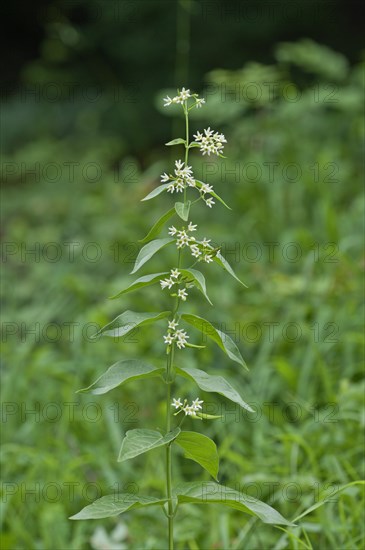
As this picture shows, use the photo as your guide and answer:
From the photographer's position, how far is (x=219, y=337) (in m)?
1.35

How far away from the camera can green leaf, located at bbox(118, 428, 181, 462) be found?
4.33 ft

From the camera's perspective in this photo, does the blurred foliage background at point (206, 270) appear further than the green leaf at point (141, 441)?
Yes

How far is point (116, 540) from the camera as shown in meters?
2.23

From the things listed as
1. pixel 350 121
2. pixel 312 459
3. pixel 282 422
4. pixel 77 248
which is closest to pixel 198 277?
pixel 312 459

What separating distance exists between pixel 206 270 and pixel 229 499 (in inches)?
98.4

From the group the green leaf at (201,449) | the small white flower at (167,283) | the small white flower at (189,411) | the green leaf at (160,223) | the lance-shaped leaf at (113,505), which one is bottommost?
the lance-shaped leaf at (113,505)

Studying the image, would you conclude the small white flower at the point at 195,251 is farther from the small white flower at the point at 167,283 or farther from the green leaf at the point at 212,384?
the green leaf at the point at 212,384

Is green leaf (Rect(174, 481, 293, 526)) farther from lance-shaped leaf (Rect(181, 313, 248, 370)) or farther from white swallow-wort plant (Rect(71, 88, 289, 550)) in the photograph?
lance-shaped leaf (Rect(181, 313, 248, 370))

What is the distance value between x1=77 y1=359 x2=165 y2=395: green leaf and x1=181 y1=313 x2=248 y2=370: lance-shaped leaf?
4.3 inches

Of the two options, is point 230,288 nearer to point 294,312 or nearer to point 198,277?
point 294,312

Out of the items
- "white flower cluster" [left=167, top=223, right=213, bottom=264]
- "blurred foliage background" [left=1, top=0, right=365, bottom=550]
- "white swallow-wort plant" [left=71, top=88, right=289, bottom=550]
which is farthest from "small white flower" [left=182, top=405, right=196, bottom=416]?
"blurred foliage background" [left=1, top=0, right=365, bottom=550]

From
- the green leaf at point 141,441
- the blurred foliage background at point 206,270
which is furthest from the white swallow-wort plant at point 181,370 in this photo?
the blurred foliage background at point 206,270

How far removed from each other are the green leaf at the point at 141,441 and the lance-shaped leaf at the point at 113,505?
0.34 feet

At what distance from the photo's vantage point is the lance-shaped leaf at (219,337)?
4.44 ft
